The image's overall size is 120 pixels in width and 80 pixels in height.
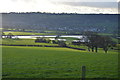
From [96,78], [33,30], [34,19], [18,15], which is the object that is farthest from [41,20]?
[96,78]

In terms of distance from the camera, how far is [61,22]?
16262 cm

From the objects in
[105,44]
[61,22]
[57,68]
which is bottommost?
[57,68]

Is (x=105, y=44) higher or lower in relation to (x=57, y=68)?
higher

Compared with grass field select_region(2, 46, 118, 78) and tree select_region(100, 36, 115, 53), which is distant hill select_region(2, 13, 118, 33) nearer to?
tree select_region(100, 36, 115, 53)

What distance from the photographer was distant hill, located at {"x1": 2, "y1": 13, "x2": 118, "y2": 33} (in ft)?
442

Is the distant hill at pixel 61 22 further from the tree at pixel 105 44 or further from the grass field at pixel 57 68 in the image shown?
the grass field at pixel 57 68

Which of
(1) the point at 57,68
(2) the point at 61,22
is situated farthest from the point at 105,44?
(2) the point at 61,22

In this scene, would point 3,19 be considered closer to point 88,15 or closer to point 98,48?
point 88,15

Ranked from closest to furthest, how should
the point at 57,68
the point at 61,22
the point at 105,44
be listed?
the point at 57,68, the point at 105,44, the point at 61,22

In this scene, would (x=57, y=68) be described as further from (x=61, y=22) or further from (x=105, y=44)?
→ (x=61, y=22)

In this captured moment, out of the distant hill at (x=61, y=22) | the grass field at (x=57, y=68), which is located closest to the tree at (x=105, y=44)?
the grass field at (x=57, y=68)

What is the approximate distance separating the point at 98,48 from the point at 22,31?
204 ft

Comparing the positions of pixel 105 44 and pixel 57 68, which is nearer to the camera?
pixel 57 68

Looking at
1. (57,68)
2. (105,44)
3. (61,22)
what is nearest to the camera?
(57,68)
